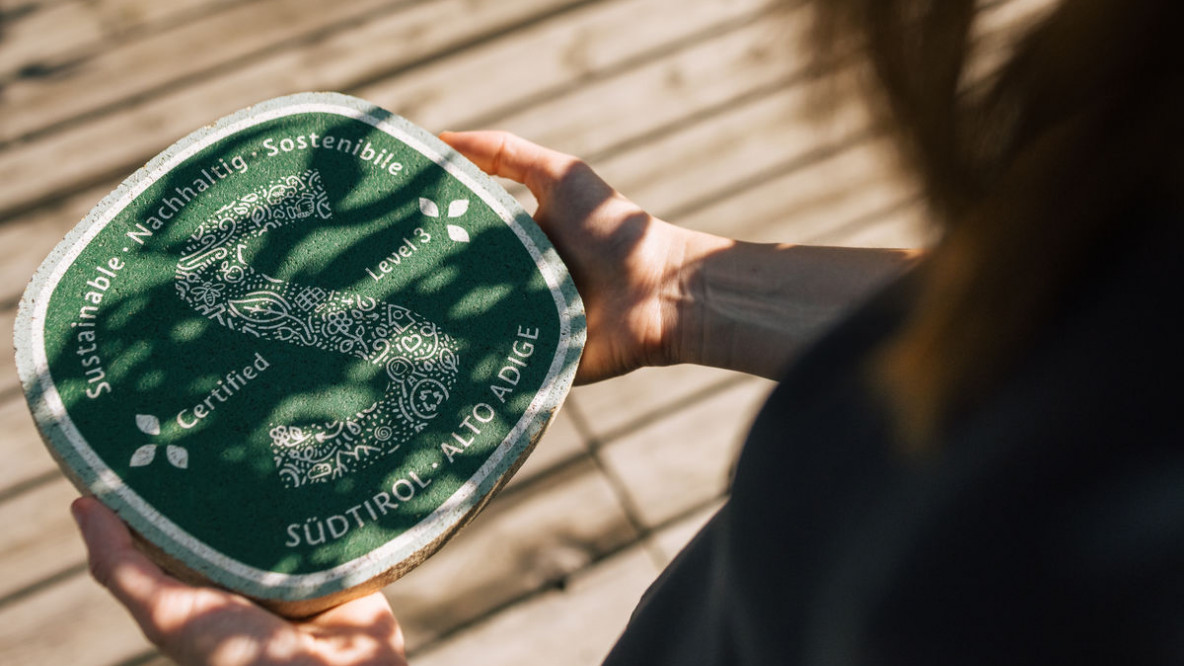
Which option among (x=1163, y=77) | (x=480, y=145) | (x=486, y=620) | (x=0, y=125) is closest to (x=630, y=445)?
(x=486, y=620)

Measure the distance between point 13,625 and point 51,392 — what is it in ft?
3.00

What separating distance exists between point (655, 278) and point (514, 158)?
1.11ft

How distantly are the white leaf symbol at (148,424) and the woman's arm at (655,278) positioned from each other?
0.65m

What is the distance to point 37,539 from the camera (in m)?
1.77

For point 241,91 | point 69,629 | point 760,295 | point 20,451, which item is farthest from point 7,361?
point 760,295

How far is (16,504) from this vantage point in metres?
1.80

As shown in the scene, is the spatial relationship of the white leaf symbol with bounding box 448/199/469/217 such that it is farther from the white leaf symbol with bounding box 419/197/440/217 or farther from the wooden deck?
the wooden deck

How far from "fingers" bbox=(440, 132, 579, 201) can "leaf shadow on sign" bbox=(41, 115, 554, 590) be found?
19 cm

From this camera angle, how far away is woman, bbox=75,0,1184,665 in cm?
57

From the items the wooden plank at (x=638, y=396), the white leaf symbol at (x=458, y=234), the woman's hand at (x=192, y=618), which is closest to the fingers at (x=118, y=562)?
the woman's hand at (x=192, y=618)

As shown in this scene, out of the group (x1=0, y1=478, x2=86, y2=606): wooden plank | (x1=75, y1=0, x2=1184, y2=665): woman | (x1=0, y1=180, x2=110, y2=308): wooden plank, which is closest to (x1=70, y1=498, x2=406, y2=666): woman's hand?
(x1=75, y1=0, x2=1184, y2=665): woman

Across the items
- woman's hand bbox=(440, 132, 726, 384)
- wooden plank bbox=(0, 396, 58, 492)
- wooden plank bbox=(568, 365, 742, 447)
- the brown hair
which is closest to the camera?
the brown hair

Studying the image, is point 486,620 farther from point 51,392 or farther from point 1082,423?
point 1082,423

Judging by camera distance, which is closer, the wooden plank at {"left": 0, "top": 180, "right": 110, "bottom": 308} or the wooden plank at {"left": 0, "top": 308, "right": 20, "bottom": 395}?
the wooden plank at {"left": 0, "top": 308, "right": 20, "bottom": 395}
